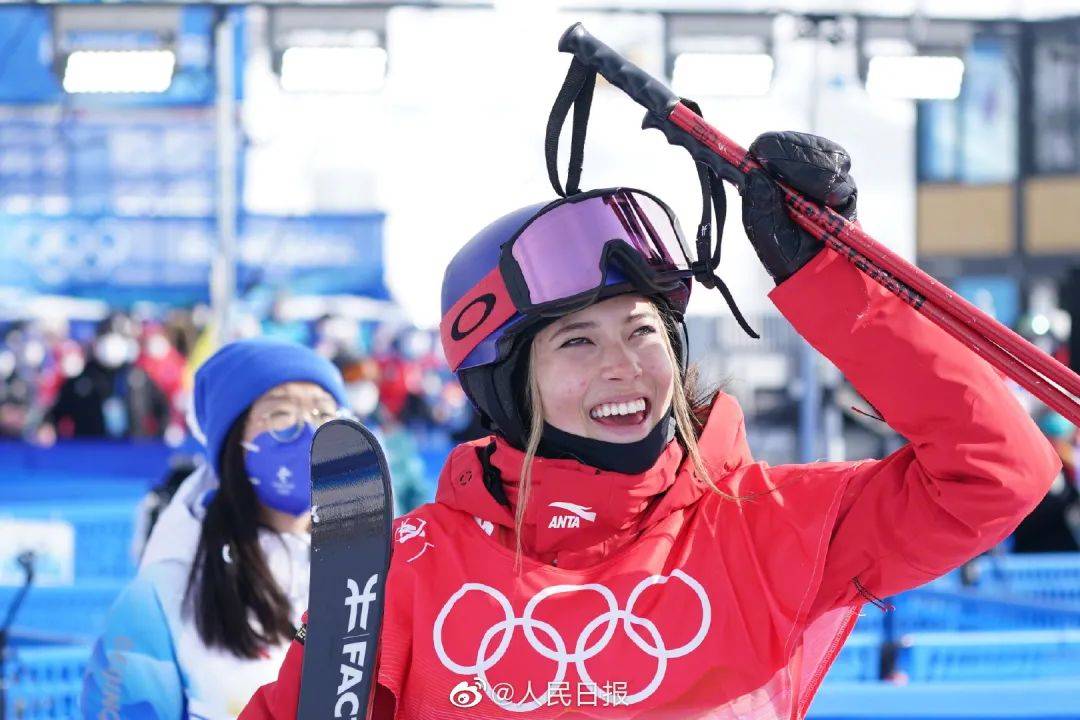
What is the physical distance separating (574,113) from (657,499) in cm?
67

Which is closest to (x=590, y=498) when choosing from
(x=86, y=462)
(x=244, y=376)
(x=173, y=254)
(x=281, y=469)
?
(x=281, y=469)

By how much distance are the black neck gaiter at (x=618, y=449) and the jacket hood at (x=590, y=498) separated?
0.06 ft

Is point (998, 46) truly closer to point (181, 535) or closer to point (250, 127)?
point (250, 127)

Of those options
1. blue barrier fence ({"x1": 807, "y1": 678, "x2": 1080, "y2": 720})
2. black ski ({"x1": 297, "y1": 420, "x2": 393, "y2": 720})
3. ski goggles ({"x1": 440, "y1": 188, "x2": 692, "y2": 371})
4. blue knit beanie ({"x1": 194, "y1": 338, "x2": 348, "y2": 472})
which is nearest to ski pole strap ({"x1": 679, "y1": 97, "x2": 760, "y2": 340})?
ski goggles ({"x1": 440, "y1": 188, "x2": 692, "y2": 371})

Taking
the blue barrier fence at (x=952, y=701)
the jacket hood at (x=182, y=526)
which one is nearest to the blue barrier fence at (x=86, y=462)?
the jacket hood at (x=182, y=526)

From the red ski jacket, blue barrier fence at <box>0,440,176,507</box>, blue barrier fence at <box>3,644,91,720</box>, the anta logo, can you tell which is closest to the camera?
the red ski jacket

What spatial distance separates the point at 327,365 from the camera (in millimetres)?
3688

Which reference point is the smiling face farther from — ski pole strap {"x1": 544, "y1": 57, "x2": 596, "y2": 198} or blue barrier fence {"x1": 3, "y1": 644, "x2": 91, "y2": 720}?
blue barrier fence {"x1": 3, "y1": 644, "x2": 91, "y2": 720}

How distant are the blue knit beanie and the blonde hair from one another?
126 cm

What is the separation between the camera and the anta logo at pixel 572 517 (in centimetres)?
224

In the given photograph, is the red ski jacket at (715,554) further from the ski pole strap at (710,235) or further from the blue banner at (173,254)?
the blue banner at (173,254)

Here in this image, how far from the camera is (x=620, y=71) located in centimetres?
220

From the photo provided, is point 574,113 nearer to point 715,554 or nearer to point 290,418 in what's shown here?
point 715,554

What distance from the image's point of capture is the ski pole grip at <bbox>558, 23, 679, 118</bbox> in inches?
85.0
